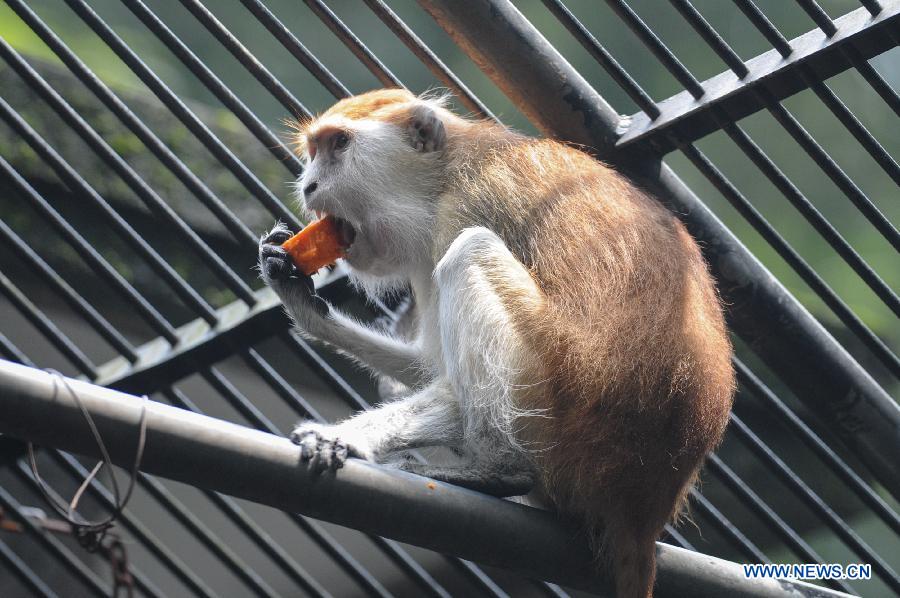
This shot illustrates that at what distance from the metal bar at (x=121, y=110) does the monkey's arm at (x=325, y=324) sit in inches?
9.3

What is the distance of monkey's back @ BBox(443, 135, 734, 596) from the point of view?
2982 mm

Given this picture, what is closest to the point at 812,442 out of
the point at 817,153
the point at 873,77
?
the point at 817,153

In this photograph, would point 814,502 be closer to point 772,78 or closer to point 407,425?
point 772,78

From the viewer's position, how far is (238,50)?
12.2ft

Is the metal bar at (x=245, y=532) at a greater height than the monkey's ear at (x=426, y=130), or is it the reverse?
the monkey's ear at (x=426, y=130)

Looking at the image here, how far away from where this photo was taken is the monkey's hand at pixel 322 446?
2.38m

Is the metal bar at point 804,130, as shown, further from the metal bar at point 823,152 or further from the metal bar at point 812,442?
the metal bar at point 812,442

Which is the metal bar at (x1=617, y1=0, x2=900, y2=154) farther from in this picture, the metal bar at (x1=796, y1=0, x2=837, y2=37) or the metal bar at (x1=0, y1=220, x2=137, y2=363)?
the metal bar at (x1=0, y1=220, x2=137, y2=363)

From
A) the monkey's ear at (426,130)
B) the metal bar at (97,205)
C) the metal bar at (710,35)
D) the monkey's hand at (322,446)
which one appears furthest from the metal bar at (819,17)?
the metal bar at (97,205)

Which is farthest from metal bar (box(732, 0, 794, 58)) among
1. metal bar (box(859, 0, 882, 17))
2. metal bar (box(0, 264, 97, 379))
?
metal bar (box(0, 264, 97, 379))

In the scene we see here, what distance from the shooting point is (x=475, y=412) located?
121 inches

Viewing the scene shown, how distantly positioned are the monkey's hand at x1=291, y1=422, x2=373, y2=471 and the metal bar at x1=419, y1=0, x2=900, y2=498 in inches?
69.8

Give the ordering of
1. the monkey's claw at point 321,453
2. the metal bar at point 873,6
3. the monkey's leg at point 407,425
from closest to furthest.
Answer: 1. the monkey's claw at point 321,453
2. the monkey's leg at point 407,425
3. the metal bar at point 873,6

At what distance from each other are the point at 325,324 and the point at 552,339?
1126 mm
